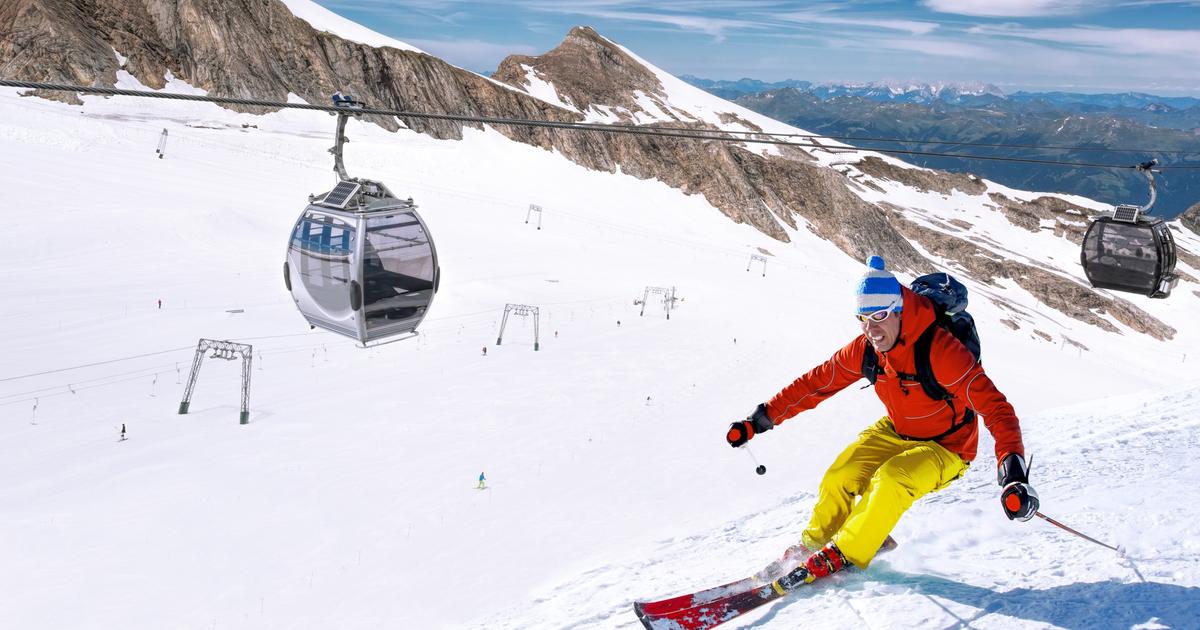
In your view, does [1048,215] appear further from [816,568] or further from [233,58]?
[816,568]

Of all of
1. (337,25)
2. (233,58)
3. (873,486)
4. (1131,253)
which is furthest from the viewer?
(337,25)

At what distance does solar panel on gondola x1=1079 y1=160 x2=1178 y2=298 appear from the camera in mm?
14398

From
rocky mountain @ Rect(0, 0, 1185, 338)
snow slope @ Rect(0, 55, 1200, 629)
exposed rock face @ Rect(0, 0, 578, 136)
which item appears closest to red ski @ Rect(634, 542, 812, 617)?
snow slope @ Rect(0, 55, 1200, 629)

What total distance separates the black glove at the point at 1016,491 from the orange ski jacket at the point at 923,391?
0.09 m

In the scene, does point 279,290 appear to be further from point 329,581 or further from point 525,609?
point 525,609

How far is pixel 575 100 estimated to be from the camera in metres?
94.9

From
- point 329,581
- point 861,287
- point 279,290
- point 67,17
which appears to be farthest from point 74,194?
point 861,287

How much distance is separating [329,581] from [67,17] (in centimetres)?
6828

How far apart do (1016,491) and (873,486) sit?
40.3 inches

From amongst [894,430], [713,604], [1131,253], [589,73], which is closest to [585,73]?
[589,73]

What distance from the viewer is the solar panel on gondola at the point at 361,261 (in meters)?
8.96

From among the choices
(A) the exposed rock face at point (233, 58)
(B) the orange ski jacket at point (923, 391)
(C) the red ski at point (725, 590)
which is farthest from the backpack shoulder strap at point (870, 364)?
(A) the exposed rock face at point (233, 58)

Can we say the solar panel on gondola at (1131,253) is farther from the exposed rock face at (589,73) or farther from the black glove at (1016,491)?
the exposed rock face at (589,73)

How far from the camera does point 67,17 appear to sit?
2467 inches
